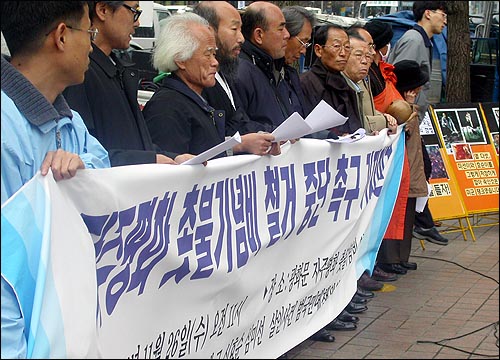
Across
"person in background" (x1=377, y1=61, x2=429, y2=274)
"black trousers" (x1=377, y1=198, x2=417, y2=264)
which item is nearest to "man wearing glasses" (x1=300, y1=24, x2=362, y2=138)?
"person in background" (x1=377, y1=61, x2=429, y2=274)

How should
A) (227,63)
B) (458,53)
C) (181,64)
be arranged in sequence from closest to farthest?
(181,64)
(227,63)
(458,53)

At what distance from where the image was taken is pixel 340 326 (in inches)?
218

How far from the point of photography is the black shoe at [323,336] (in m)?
5.11

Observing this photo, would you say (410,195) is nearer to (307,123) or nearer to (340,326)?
(340,326)

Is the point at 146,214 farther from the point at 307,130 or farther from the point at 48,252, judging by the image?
the point at 307,130

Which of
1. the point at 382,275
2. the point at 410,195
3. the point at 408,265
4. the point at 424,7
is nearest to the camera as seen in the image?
the point at 382,275

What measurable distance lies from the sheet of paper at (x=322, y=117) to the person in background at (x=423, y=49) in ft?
10.0

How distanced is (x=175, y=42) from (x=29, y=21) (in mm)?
1662

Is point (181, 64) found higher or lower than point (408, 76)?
higher

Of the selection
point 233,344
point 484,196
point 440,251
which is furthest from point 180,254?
point 484,196

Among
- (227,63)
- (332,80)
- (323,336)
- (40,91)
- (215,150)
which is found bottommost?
(323,336)

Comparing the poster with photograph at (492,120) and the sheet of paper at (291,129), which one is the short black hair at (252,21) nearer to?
the sheet of paper at (291,129)

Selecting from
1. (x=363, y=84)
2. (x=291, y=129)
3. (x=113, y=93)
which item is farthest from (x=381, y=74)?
(x=113, y=93)

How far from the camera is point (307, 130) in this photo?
4492mm
